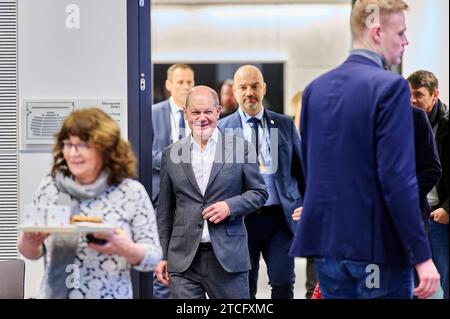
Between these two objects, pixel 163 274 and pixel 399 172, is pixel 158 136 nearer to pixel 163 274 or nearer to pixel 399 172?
pixel 163 274

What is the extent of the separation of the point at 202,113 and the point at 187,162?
293 mm

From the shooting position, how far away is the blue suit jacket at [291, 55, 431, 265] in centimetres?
420

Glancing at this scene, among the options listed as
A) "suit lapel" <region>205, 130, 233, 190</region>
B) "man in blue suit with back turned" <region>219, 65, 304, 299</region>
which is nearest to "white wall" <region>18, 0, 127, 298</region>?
"suit lapel" <region>205, 130, 233, 190</region>

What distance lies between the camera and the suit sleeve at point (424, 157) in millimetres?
4945

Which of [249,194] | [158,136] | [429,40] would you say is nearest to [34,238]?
[249,194]

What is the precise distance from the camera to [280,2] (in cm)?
928

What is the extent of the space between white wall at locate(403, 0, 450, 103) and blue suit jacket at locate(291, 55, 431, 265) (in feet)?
7.91

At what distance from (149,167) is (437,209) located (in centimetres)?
222

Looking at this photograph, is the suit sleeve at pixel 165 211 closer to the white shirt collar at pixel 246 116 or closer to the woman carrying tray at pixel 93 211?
A: the white shirt collar at pixel 246 116

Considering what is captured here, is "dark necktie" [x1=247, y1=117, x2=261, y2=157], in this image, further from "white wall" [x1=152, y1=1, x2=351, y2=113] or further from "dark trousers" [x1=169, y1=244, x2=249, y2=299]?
"white wall" [x1=152, y1=1, x2=351, y2=113]

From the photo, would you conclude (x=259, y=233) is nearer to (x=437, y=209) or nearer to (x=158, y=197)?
(x=158, y=197)
